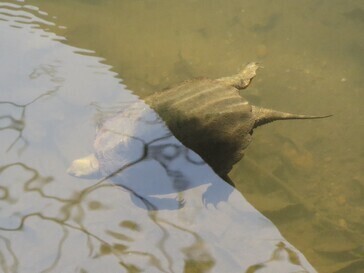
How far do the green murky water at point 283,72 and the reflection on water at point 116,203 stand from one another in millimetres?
238

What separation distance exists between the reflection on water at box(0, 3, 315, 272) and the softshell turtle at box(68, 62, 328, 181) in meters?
0.06

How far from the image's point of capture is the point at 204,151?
2332 millimetres

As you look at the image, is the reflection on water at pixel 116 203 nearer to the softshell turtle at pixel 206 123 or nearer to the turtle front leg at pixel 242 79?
the softshell turtle at pixel 206 123

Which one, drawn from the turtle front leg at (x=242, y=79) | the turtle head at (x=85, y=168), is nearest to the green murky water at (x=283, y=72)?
the turtle front leg at (x=242, y=79)

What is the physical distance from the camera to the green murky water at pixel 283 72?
241 centimetres

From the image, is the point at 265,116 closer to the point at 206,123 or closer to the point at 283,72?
the point at 206,123

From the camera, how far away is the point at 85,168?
235 centimetres

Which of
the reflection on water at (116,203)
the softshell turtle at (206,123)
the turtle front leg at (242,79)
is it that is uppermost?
the turtle front leg at (242,79)

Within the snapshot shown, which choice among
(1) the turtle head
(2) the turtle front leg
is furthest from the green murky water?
(1) the turtle head

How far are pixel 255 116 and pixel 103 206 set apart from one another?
100 cm

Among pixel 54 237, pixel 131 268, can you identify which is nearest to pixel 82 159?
pixel 54 237

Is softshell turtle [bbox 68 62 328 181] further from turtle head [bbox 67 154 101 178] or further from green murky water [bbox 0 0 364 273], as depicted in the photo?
green murky water [bbox 0 0 364 273]

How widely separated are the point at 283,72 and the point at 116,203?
5.19 ft

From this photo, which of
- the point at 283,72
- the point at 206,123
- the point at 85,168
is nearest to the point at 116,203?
the point at 85,168
